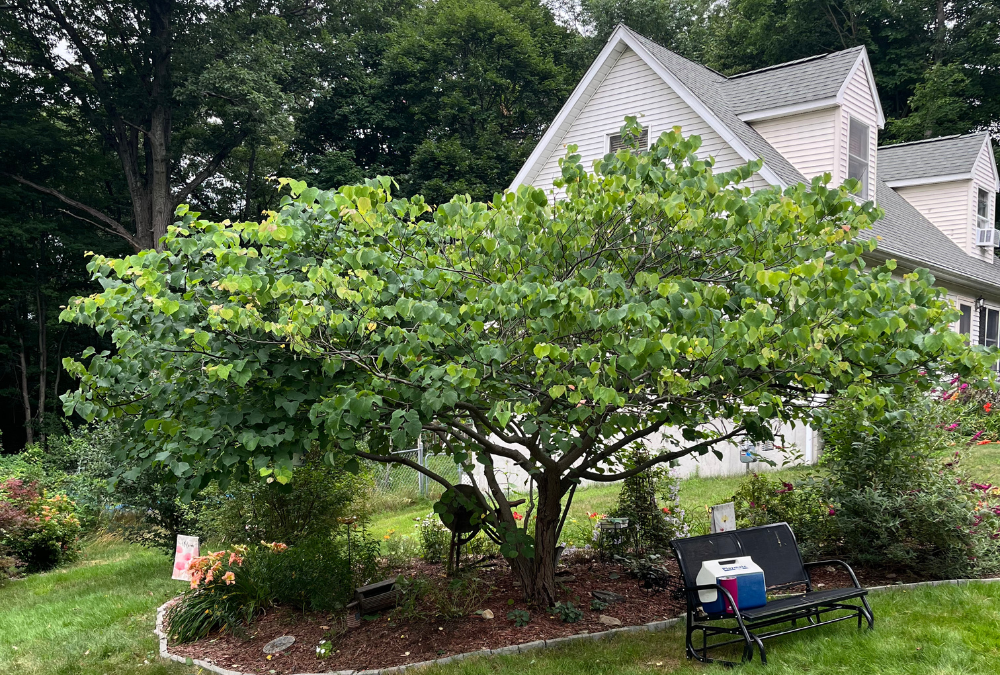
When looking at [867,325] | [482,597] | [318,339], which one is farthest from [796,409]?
[318,339]

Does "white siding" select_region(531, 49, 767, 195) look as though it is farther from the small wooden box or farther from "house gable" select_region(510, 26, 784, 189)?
the small wooden box

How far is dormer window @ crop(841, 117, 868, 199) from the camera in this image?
48.8ft

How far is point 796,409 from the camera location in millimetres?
5582

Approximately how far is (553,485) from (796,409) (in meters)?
1.98

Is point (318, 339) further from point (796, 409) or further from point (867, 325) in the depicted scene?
point (796, 409)

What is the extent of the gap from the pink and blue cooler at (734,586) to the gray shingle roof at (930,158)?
1742 cm

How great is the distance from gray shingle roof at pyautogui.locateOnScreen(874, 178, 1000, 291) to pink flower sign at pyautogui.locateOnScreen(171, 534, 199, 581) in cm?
1165

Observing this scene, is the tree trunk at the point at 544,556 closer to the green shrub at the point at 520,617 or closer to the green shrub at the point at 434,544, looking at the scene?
the green shrub at the point at 520,617

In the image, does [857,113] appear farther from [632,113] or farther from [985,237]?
[985,237]

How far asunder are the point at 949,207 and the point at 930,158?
1404mm

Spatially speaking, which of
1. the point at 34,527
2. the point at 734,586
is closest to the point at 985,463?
the point at 734,586

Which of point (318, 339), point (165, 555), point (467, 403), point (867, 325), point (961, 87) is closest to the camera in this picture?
point (867, 325)

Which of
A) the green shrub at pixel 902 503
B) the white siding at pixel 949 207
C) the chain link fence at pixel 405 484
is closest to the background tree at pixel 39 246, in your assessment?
the chain link fence at pixel 405 484

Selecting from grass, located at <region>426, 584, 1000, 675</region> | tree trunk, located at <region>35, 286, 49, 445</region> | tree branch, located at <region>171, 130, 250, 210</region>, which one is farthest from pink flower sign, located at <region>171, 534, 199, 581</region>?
tree trunk, located at <region>35, 286, 49, 445</region>
